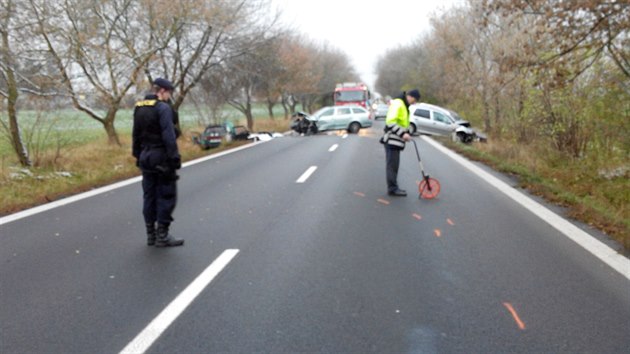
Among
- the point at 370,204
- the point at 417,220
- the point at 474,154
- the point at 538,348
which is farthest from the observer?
the point at 474,154

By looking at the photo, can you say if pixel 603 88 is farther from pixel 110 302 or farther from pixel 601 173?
pixel 110 302

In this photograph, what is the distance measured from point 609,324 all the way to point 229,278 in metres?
2.99

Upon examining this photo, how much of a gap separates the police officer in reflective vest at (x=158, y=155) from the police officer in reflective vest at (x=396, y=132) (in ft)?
13.3

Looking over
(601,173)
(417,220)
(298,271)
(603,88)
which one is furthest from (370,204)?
(603,88)

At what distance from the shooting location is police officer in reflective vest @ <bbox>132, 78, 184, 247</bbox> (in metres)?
5.53

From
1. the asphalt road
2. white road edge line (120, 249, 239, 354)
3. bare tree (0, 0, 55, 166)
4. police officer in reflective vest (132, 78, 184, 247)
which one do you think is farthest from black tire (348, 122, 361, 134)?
white road edge line (120, 249, 239, 354)

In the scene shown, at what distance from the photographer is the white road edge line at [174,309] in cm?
342

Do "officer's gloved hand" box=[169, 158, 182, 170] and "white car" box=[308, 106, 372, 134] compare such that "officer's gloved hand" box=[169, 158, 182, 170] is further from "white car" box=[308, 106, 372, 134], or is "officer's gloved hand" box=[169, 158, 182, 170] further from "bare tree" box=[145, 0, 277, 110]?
"white car" box=[308, 106, 372, 134]

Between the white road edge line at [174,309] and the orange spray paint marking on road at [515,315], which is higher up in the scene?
the white road edge line at [174,309]

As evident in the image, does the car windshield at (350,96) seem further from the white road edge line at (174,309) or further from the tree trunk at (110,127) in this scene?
the white road edge line at (174,309)

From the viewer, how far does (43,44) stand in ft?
53.0

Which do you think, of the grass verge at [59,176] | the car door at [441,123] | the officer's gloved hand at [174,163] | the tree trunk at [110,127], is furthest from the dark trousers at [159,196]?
the car door at [441,123]

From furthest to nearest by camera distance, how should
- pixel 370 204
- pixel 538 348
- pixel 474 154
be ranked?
pixel 474 154, pixel 370 204, pixel 538 348

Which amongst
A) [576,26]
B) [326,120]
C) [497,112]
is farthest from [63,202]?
[326,120]
